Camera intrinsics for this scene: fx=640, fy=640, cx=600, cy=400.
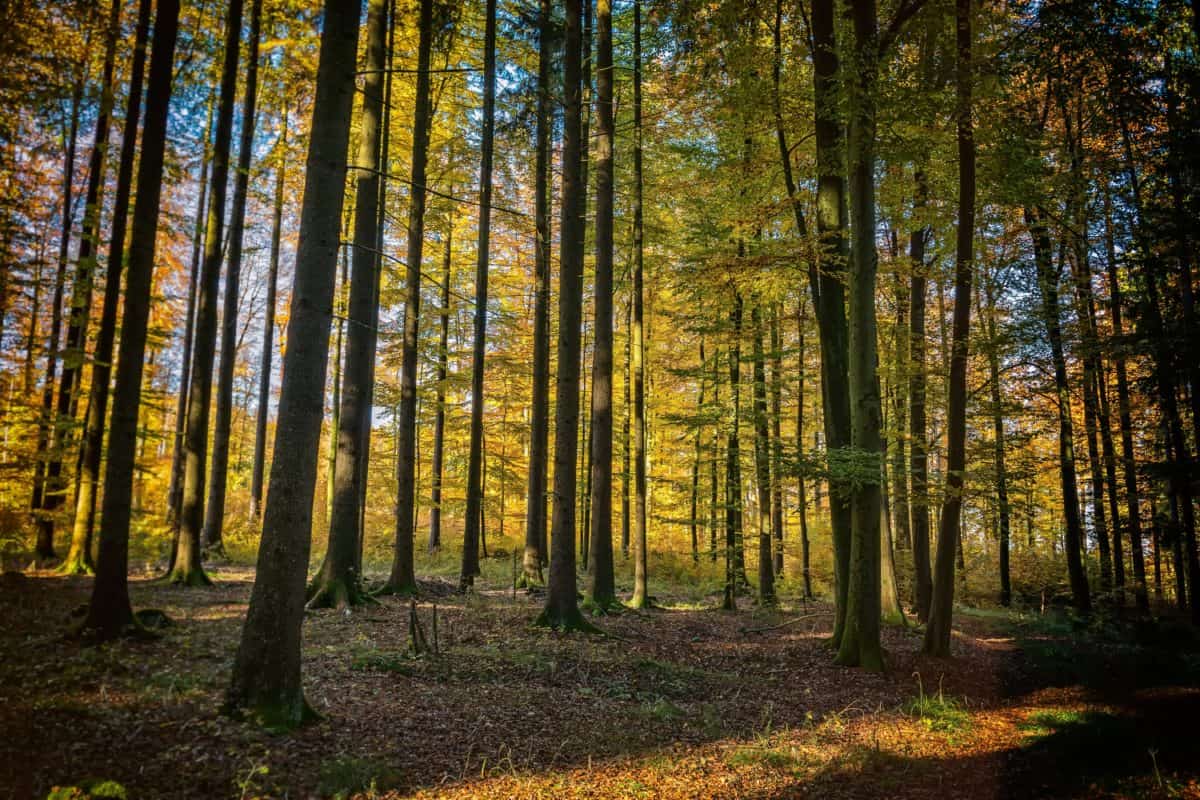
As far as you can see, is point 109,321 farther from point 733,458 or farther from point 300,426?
point 733,458

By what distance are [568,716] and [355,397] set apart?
7.24 m

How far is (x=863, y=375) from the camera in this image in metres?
9.54

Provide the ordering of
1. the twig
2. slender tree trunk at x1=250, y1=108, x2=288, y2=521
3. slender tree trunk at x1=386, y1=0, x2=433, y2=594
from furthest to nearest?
slender tree trunk at x1=250, y1=108, x2=288, y2=521 < slender tree trunk at x1=386, y1=0, x2=433, y2=594 < the twig

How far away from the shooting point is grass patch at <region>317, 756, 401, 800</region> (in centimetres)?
447

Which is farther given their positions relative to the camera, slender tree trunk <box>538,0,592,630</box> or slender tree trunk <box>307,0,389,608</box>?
slender tree trunk <box>307,0,389,608</box>

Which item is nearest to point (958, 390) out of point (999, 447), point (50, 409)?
point (999, 447)

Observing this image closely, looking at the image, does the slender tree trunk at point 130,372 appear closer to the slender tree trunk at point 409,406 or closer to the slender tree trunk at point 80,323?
the slender tree trunk at point 80,323

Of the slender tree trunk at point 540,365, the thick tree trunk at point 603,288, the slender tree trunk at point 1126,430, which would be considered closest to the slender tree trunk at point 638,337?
the thick tree trunk at point 603,288

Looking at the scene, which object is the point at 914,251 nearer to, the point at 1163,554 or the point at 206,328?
the point at 1163,554

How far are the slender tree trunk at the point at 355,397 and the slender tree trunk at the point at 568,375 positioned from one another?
11.2 feet

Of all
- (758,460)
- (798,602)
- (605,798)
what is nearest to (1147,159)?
(758,460)

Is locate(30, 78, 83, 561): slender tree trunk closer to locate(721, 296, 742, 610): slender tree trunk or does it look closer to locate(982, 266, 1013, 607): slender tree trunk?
locate(721, 296, 742, 610): slender tree trunk

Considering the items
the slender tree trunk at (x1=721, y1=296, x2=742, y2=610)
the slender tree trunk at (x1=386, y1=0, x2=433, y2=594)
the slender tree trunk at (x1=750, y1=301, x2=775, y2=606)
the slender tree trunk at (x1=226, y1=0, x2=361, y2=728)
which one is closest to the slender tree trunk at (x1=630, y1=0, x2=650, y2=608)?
the slender tree trunk at (x1=721, y1=296, x2=742, y2=610)

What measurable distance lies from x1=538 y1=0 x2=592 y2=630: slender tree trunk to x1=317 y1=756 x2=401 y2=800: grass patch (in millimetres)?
5673
